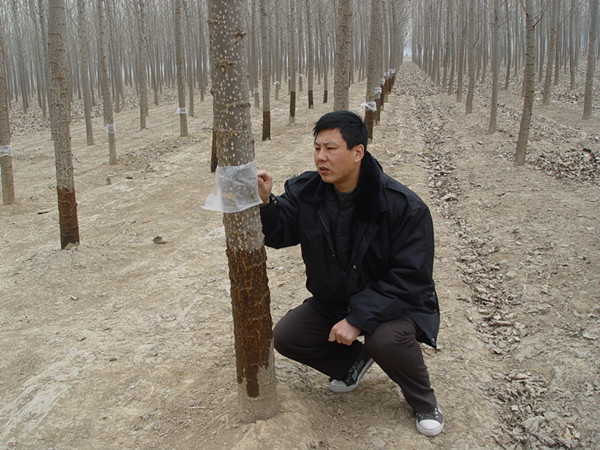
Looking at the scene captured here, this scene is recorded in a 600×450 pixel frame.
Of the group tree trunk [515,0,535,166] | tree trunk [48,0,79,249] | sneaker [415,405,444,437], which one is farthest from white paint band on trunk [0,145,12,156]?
tree trunk [515,0,535,166]

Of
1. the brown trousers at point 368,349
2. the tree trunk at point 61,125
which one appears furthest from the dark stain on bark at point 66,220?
the brown trousers at point 368,349

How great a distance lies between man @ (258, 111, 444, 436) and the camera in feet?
7.25

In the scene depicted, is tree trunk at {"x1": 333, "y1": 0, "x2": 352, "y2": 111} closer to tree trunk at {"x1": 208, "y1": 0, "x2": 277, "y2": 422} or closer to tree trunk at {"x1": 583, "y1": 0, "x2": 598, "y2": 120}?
tree trunk at {"x1": 208, "y1": 0, "x2": 277, "y2": 422}

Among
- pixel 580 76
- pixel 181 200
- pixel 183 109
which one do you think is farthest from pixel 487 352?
pixel 580 76

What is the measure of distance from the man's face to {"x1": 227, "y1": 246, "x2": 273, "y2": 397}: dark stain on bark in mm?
458

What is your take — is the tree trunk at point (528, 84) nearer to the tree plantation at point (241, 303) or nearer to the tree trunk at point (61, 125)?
the tree plantation at point (241, 303)

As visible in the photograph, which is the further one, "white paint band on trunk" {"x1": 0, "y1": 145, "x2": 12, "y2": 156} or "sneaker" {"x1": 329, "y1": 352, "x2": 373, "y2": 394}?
"white paint band on trunk" {"x1": 0, "y1": 145, "x2": 12, "y2": 156}

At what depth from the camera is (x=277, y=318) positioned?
3678 millimetres

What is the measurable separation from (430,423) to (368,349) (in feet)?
1.56

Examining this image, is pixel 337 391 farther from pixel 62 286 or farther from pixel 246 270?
pixel 62 286

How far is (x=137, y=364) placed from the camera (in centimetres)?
313

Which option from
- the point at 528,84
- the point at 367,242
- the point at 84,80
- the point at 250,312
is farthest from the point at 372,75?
the point at 84,80

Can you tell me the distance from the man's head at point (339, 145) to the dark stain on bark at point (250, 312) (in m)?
0.47

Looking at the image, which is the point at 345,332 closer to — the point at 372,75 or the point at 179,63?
the point at 372,75
